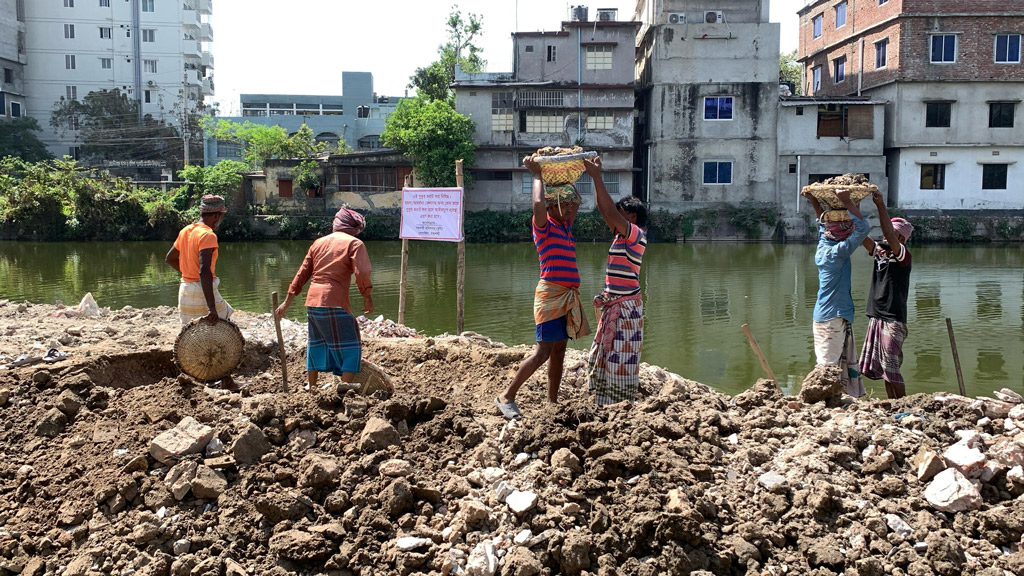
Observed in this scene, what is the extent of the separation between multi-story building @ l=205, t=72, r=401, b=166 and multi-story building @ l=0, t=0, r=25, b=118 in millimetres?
12441

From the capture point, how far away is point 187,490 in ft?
12.9

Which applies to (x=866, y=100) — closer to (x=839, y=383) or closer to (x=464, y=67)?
(x=464, y=67)

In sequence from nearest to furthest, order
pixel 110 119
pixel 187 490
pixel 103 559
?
pixel 103 559 → pixel 187 490 → pixel 110 119

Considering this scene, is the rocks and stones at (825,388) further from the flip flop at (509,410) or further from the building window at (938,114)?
the building window at (938,114)

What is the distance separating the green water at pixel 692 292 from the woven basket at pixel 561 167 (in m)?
4.68

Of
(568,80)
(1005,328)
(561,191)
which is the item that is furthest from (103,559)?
(568,80)

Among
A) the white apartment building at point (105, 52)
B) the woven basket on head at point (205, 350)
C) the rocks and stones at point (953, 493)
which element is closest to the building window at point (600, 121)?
the white apartment building at point (105, 52)

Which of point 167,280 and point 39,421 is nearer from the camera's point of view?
point 39,421

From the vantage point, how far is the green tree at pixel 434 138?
3253 centimetres

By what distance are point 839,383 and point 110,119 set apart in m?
50.4

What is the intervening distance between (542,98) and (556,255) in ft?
100

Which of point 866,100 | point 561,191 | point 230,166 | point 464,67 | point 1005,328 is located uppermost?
point 464,67

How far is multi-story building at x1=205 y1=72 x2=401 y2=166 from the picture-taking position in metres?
47.6

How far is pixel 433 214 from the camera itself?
893 centimetres
